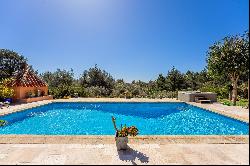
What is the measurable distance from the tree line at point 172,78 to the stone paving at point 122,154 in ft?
7.75

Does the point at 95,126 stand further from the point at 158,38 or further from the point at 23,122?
the point at 158,38

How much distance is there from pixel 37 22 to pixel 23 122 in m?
11.4

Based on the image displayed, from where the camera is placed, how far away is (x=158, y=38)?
3162 centimetres

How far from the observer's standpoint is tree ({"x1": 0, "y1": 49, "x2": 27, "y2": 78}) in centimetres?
4425

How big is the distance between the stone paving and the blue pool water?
4.01 meters

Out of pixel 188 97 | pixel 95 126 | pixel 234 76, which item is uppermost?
pixel 234 76

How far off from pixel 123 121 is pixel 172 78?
23.9m

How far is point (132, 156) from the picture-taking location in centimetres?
754

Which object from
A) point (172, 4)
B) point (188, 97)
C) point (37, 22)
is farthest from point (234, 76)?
point (37, 22)

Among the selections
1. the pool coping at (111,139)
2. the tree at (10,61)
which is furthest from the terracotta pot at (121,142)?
the tree at (10,61)

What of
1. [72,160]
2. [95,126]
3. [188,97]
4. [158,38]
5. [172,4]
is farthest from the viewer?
[158,38]

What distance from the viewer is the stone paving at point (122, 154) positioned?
7.05 metres

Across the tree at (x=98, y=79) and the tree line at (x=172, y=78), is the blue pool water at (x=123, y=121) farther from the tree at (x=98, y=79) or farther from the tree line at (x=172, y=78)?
the tree at (x=98, y=79)

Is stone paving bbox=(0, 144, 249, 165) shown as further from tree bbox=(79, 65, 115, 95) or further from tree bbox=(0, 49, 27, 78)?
tree bbox=(0, 49, 27, 78)
